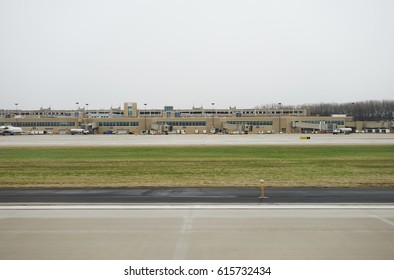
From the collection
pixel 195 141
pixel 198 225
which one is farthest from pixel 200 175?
pixel 195 141

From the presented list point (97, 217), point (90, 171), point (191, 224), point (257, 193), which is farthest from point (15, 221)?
point (90, 171)

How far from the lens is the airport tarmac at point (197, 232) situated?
1050 cm

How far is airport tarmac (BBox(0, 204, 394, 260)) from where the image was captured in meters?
10.5

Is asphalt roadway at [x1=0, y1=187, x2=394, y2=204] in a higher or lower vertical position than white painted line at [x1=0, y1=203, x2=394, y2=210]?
lower

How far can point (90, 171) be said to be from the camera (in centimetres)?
3055

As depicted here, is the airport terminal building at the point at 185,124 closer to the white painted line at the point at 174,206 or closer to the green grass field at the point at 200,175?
the green grass field at the point at 200,175

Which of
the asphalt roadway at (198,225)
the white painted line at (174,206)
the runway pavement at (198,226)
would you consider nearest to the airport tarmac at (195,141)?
the asphalt roadway at (198,225)

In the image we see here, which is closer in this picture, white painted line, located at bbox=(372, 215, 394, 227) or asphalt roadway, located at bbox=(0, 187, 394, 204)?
white painted line, located at bbox=(372, 215, 394, 227)

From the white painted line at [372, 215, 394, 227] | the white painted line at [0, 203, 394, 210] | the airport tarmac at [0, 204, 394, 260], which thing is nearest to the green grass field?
the white painted line at [0, 203, 394, 210]

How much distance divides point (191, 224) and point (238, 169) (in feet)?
60.1

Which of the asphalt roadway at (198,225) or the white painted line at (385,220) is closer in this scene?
the asphalt roadway at (198,225)

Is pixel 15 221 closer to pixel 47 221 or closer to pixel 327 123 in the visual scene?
pixel 47 221

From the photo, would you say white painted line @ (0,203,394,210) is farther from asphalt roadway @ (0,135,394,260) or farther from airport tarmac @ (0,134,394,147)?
airport tarmac @ (0,134,394,147)
